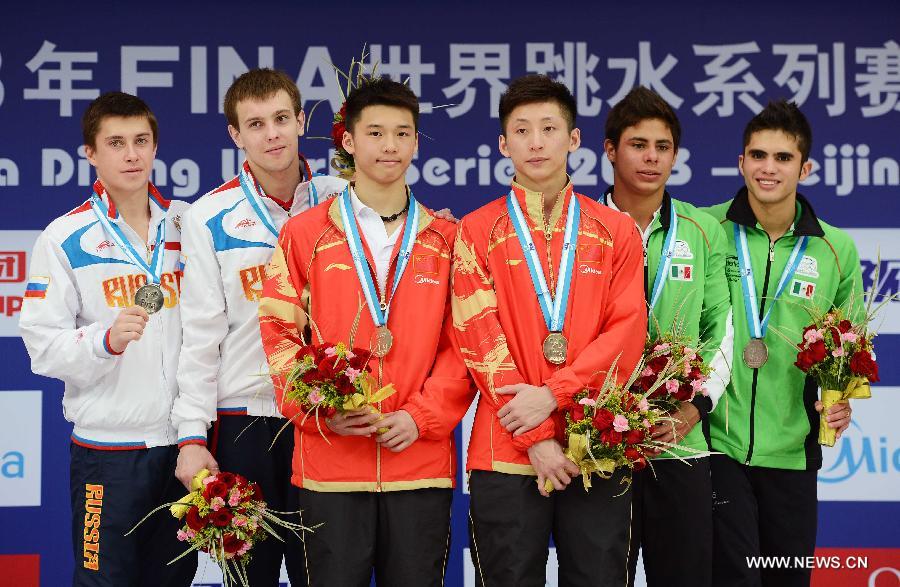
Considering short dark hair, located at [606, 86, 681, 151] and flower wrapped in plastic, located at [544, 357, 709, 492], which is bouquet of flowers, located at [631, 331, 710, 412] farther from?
short dark hair, located at [606, 86, 681, 151]

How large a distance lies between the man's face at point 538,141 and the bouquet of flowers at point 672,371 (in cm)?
64

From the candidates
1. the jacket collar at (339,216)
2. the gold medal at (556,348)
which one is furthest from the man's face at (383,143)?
the gold medal at (556,348)

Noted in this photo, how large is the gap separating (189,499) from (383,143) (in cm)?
126

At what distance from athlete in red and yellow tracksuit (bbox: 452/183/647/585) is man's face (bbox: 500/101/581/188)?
83 millimetres

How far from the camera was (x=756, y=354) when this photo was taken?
3871 millimetres

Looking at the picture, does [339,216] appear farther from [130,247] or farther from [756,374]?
[756,374]

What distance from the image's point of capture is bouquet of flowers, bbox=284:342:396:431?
3035 millimetres

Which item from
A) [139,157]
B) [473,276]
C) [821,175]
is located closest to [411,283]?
[473,276]

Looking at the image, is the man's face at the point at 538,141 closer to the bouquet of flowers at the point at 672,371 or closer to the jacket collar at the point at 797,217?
the bouquet of flowers at the point at 672,371

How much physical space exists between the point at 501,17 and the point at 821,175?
173 cm

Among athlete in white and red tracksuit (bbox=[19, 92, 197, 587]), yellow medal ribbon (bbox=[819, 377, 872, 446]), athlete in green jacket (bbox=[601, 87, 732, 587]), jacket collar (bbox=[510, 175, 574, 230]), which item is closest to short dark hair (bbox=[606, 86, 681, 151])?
athlete in green jacket (bbox=[601, 87, 732, 587])

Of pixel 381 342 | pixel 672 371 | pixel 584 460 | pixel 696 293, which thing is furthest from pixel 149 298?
pixel 696 293

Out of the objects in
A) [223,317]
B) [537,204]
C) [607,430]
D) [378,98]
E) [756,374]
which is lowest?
[607,430]

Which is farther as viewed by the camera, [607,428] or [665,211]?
[665,211]
